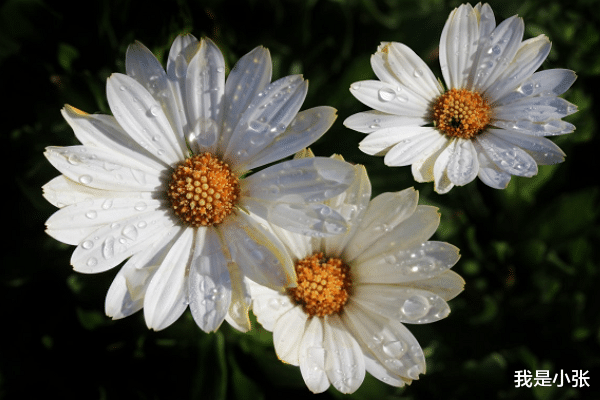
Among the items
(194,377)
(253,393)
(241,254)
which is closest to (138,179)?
(241,254)

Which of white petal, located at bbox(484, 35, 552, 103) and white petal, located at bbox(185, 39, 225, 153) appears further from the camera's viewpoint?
white petal, located at bbox(484, 35, 552, 103)

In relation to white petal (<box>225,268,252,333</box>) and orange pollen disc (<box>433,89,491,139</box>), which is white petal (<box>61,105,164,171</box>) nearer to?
white petal (<box>225,268,252,333</box>)

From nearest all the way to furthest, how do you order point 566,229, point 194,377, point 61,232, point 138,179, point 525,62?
point 61,232, point 138,179, point 525,62, point 194,377, point 566,229

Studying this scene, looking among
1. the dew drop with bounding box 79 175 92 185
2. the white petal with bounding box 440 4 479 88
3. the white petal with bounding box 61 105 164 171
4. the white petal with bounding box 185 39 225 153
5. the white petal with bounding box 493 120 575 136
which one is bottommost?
the dew drop with bounding box 79 175 92 185

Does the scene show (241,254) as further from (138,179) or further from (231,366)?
(231,366)

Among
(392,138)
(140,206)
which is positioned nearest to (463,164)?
(392,138)

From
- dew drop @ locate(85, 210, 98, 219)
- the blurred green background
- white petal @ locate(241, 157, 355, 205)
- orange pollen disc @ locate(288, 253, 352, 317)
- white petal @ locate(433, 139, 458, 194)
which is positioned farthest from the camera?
the blurred green background

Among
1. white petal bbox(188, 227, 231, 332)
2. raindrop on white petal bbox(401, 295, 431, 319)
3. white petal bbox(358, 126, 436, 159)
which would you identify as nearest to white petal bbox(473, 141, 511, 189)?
white petal bbox(358, 126, 436, 159)
